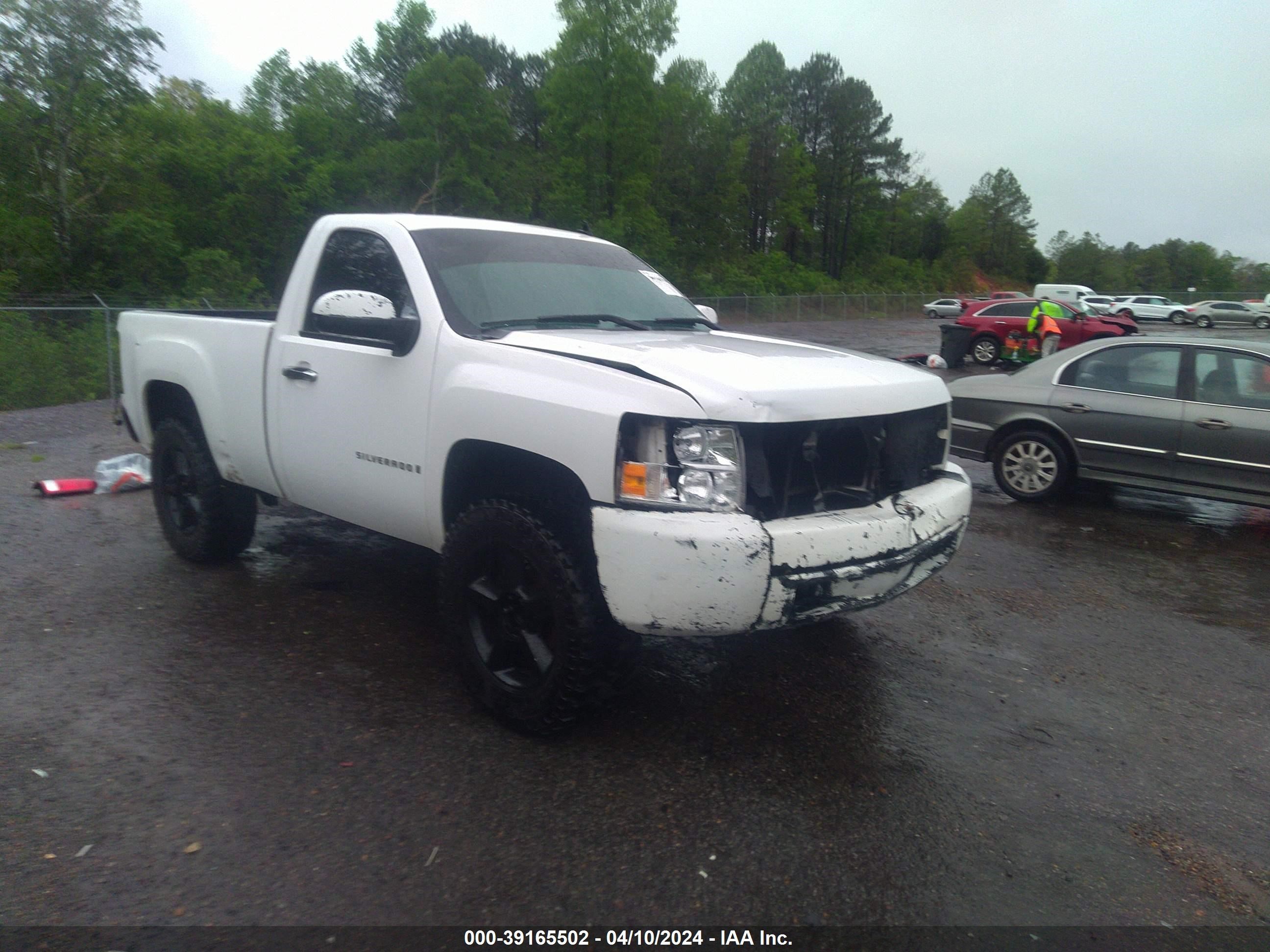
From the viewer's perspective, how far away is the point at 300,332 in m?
4.79

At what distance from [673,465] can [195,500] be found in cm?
368

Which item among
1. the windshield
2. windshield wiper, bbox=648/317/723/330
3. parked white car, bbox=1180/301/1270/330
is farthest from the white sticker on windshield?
parked white car, bbox=1180/301/1270/330

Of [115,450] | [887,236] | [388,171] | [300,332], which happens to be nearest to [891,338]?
[388,171]

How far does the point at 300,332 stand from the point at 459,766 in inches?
96.6

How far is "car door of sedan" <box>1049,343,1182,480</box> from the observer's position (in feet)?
25.1

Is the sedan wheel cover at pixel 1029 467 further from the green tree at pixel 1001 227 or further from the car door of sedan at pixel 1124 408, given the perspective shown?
the green tree at pixel 1001 227

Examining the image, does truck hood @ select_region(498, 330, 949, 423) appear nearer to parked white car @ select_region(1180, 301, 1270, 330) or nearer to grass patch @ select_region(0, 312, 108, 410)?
grass patch @ select_region(0, 312, 108, 410)

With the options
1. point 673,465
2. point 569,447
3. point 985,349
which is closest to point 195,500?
point 569,447

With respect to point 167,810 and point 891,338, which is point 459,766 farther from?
point 891,338

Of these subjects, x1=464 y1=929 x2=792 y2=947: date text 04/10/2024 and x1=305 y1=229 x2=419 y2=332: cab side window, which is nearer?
x1=464 y1=929 x2=792 y2=947: date text 04/10/2024

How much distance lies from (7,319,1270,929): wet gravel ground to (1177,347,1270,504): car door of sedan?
178 centimetres

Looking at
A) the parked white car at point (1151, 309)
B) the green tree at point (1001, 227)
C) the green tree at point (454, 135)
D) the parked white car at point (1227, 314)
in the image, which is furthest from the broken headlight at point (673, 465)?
the green tree at point (1001, 227)

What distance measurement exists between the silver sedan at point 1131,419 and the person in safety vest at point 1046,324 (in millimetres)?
14636

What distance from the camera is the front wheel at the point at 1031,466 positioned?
26.9ft
